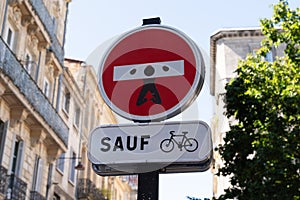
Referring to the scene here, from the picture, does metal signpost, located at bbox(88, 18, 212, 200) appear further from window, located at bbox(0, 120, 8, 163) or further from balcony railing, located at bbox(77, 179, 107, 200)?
balcony railing, located at bbox(77, 179, 107, 200)

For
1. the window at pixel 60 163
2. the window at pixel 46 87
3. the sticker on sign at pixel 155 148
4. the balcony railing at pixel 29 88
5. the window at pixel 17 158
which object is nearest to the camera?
the sticker on sign at pixel 155 148

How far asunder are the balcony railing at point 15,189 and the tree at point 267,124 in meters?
7.07

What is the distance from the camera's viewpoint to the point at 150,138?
2186mm

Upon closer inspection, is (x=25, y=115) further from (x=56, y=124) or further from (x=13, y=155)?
(x=56, y=124)

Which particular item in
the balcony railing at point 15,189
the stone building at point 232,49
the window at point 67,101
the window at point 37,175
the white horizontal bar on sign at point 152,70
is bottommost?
the white horizontal bar on sign at point 152,70

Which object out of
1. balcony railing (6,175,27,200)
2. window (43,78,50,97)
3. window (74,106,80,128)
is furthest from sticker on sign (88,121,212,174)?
window (74,106,80,128)

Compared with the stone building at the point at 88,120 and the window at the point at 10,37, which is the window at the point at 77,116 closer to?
the stone building at the point at 88,120

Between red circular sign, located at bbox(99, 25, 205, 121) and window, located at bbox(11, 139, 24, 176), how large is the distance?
1533cm

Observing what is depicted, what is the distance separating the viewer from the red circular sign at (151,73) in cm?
225

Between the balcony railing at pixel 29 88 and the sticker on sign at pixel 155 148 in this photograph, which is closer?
the sticker on sign at pixel 155 148

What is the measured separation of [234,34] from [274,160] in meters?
22.2

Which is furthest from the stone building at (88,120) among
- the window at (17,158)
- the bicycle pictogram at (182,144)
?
the bicycle pictogram at (182,144)

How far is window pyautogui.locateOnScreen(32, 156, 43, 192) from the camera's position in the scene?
61.8ft

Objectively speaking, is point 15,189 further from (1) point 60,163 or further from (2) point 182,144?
(2) point 182,144
